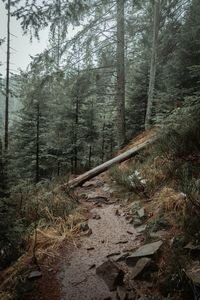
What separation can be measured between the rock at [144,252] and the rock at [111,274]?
8.5 inches

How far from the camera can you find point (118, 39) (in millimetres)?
12156

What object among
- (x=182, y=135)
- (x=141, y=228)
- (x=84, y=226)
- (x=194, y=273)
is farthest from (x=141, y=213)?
(x=194, y=273)

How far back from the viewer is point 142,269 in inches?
139

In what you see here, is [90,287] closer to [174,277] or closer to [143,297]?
[143,297]

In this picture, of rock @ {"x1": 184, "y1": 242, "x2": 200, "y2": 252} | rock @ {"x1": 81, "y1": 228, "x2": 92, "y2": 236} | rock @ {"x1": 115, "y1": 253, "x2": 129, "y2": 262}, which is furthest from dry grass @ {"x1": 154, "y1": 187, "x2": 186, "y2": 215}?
rock @ {"x1": 81, "y1": 228, "x2": 92, "y2": 236}

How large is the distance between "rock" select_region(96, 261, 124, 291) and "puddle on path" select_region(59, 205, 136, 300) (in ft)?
0.20

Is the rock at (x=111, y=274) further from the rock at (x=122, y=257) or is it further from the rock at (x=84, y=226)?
the rock at (x=84, y=226)

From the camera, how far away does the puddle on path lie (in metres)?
3.51

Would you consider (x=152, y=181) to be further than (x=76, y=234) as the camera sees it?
Yes

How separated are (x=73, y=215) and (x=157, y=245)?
7.46 ft

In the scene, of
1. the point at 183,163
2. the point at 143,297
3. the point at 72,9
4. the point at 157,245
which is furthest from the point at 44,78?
the point at 143,297

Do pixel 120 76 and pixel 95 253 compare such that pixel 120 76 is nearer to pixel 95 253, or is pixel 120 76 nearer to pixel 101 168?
pixel 101 168

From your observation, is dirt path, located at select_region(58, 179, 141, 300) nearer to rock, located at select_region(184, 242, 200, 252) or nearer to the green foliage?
rock, located at select_region(184, 242, 200, 252)

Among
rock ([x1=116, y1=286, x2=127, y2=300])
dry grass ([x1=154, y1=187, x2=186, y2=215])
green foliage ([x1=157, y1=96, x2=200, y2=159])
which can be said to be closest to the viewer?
rock ([x1=116, y1=286, x2=127, y2=300])
